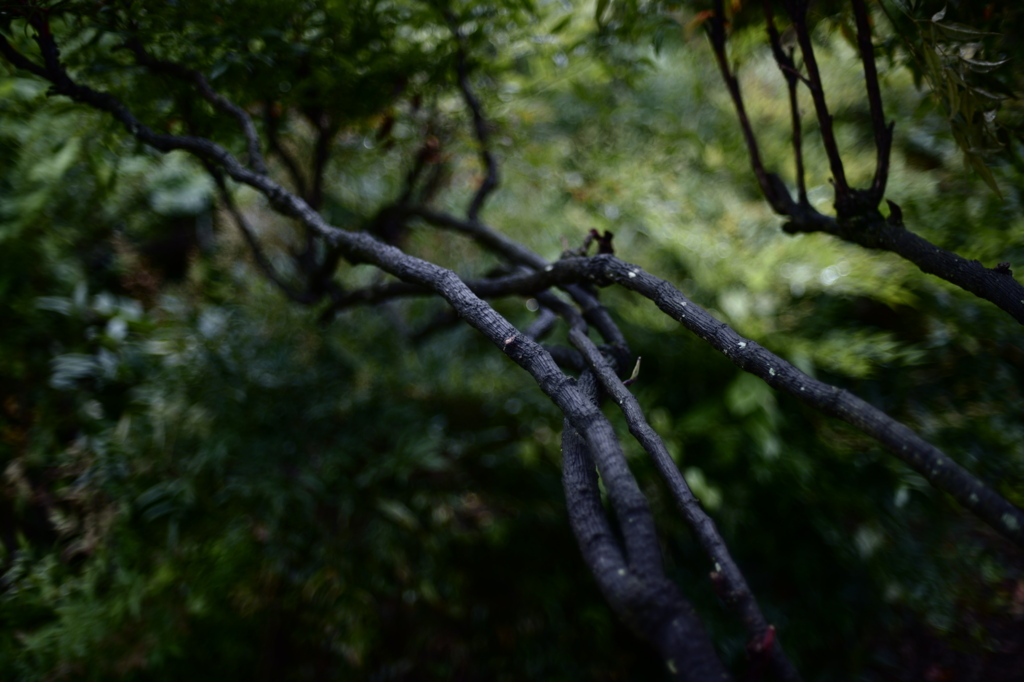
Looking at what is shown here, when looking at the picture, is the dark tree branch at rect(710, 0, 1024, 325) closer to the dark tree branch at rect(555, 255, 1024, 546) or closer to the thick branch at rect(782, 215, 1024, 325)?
the thick branch at rect(782, 215, 1024, 325)

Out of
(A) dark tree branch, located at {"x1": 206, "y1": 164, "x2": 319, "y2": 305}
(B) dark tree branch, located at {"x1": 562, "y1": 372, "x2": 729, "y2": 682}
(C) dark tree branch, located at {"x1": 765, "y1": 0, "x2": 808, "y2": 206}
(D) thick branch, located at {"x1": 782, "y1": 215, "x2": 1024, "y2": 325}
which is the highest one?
(A) dark tree branch, located at {"x1": 206, "y1": 164, "x2": 319, "y2": 305}

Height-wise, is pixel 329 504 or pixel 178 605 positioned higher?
pixel 329 504

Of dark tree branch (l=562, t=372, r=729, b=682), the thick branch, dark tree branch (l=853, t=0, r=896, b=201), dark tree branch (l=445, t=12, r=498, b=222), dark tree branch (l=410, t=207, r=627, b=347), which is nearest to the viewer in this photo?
dark tree branch (l=562, t=372, r=729, b=682)

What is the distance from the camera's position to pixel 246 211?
1.73 metres

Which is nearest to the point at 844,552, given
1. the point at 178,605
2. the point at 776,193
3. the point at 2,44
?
the point at 776,193

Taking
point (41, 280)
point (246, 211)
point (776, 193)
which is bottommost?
point (776, 193)

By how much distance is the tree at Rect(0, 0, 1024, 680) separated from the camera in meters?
0.42

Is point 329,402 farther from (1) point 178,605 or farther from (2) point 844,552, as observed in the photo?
(2) point 844,552

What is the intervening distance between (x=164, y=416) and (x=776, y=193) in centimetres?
148

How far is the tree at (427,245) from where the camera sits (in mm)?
424

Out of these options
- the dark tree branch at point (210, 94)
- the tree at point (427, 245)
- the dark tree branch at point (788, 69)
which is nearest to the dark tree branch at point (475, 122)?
the tree at point (427, 245)

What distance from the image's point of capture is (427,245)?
1.67 meters

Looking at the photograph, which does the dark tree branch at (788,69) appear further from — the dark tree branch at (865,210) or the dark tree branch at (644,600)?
the dark tree branch at (644,600)

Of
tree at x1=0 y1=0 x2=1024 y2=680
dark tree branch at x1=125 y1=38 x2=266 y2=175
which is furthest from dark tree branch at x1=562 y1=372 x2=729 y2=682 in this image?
dark tree branch at x1=125 y1=38 x2=266 y2=175
